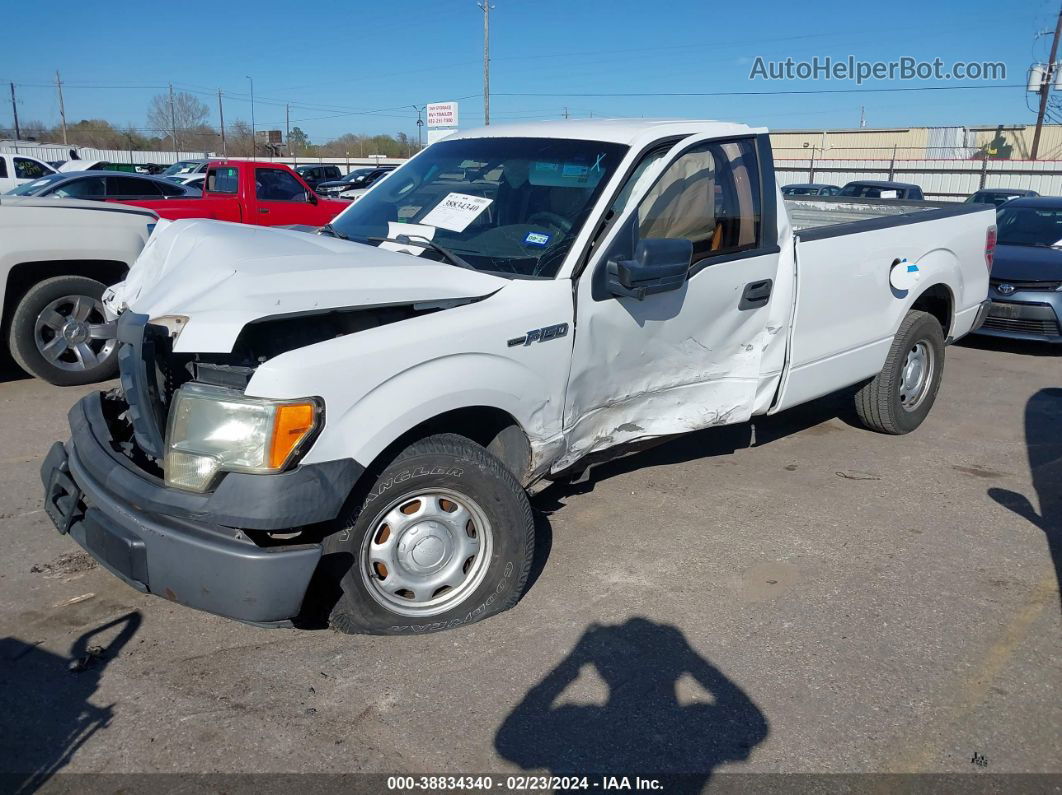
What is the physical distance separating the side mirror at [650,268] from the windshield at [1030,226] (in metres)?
7.74

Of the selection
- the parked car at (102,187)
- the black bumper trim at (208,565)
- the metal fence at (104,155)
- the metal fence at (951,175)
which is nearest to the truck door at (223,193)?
the parked car at (102,187)

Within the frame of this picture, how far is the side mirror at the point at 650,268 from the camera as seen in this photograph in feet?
11.6

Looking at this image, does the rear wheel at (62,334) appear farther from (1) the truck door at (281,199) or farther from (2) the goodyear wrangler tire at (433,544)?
(1) the truck door at (281,199)

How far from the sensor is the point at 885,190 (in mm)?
18344

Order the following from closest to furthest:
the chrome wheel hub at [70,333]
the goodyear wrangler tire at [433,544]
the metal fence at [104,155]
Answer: the goodyear wrangler tire at [433,544] → the chrome wheel hub at [70,333] → the metal fence at [104,155]

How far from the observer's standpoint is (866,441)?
19.5 ft

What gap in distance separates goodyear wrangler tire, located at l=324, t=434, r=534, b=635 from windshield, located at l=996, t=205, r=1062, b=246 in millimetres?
Result: 8644

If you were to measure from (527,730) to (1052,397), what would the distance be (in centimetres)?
634

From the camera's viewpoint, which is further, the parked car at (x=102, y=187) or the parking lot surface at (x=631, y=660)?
the parked car at (x=102, y=187)

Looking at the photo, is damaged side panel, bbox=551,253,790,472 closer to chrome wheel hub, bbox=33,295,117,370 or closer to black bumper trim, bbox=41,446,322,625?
black bumper trim, bbox=41,446,322,625

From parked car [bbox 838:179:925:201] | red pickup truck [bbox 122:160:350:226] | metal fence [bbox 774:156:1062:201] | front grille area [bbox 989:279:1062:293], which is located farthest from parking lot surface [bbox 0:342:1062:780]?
metal fence [bbox 774:156:1062:201]

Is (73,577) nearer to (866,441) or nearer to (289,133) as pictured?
(866,441)

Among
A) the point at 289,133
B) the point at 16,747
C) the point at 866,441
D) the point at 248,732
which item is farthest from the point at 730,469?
the point at 289,133

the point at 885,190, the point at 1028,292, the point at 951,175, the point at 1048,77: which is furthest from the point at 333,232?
the point at 1048,77
